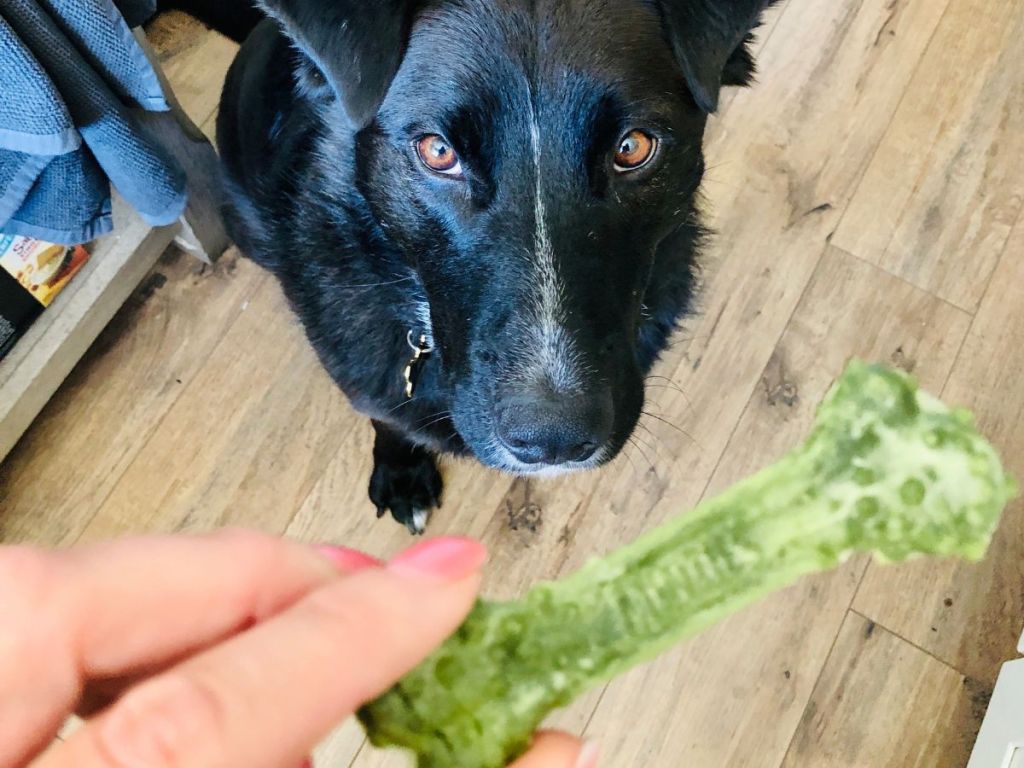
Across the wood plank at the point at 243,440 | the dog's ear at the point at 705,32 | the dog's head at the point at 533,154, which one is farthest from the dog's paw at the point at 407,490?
the dog's ear at the point at 705,32

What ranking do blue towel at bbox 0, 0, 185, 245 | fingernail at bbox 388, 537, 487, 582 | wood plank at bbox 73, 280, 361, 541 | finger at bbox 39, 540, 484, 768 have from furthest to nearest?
wood plank at bbox 73, 280, 361, 541 < blue towel at bbox 0, 0, 185, 245 < fingernail at bbox 388, 537, 487, 582 < finger at bbox 39, 540, 484, 768

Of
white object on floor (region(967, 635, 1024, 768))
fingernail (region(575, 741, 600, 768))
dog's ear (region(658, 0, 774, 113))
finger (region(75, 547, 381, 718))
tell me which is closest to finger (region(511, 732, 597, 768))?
fingernail (region(575, 741, 600, 768))

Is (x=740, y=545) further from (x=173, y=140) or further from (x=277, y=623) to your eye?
(x=173, y=140)

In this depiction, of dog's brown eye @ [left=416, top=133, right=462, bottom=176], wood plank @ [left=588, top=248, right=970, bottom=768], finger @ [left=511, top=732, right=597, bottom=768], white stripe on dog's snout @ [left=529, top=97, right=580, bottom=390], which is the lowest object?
wood plank @ [left=588, top=248, right=970, bottom=768]

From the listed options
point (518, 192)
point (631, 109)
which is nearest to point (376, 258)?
point (518, 192)

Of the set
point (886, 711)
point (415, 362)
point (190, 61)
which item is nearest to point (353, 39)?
point (415, 362)

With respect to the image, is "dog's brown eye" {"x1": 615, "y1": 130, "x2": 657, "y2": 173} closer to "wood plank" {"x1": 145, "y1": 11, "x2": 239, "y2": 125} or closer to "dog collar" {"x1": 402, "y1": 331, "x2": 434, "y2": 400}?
"dog collar" {"x1": 402, "y1": 331, "x2": 434, "y2": 400}

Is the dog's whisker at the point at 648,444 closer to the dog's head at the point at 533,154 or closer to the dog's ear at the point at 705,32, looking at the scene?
the dog's head at the point at 533,154
